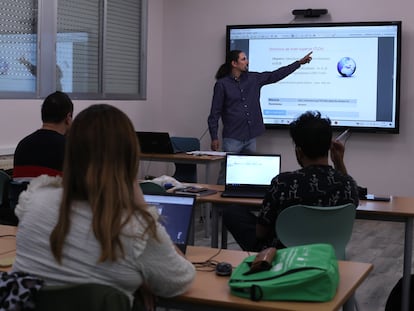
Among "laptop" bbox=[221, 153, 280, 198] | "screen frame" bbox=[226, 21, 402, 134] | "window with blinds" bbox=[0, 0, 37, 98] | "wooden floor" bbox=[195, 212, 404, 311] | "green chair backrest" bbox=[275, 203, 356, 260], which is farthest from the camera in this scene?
"screen frame" bbox=[226, 21, 402, 134]

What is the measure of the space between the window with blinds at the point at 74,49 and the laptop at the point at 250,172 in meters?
2.53

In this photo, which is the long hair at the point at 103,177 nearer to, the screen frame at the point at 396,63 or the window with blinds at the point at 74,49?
the window with blinds at the point at 74,49

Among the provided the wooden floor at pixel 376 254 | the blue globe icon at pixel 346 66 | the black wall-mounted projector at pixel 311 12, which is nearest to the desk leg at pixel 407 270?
the wooden floor at pixel 376 254

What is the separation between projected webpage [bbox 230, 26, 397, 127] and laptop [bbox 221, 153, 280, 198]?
332 centimetres

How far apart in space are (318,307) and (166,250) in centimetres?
50

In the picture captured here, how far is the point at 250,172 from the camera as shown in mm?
4527

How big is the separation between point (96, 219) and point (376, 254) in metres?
4.51

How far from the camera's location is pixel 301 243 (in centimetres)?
324

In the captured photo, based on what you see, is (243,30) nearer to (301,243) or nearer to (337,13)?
(337,13)

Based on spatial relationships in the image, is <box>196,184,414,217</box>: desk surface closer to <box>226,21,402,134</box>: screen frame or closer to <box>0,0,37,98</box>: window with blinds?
<box>0,0,37,98</box>: window with blinds

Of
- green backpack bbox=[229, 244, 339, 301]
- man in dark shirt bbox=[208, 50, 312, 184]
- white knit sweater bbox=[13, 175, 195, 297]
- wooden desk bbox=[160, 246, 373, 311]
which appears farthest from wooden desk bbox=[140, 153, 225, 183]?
white knit sweater bbox=[13, 175, 195, 297]

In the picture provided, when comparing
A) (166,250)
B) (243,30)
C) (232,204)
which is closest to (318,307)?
(166,250)

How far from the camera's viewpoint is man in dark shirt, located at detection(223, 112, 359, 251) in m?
3.21

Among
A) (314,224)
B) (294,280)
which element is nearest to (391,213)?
(314,224)
